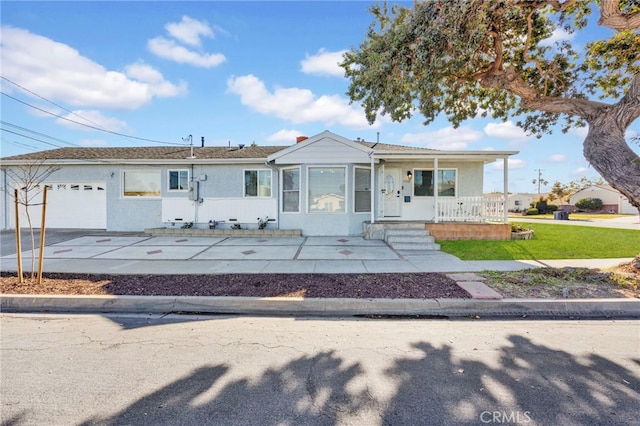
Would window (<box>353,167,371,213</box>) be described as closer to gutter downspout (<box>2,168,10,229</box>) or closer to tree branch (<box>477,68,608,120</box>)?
tree branch (<box>477,68,608,120</box>)

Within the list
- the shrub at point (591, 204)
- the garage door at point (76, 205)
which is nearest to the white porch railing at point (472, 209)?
the garage door at point (76, 205)

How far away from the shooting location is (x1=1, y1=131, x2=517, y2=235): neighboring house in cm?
1076

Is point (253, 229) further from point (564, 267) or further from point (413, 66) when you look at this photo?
point (564, 267)

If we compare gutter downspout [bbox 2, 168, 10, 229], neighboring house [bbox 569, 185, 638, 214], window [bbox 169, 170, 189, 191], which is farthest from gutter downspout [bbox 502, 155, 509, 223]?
neighboring house [bbox 569, 185, 638, 214]

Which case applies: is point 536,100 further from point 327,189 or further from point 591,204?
point 591,204

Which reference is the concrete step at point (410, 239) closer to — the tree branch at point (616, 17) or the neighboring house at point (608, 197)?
the tree branch at point (616, 17)

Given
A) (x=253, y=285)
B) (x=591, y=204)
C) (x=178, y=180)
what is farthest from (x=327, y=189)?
(x=591, y=204)

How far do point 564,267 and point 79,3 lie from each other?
1503 cm

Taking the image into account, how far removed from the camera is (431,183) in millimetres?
11969

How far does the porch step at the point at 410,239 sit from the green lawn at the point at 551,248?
0.44 m

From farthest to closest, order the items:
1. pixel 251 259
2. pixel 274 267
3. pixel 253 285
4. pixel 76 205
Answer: pixel 76 205 → pixel 251 259 → pixel 274 267 → pixel 253 285

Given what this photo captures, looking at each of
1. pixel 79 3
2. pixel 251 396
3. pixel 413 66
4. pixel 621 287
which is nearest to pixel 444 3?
pixel 413 66

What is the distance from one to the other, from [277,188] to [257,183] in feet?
3.13

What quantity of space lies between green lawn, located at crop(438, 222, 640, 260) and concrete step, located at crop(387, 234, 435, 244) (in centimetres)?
47
